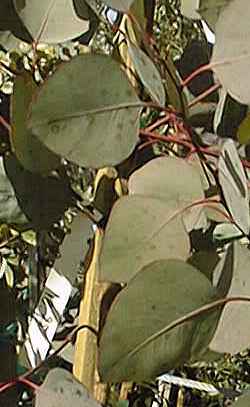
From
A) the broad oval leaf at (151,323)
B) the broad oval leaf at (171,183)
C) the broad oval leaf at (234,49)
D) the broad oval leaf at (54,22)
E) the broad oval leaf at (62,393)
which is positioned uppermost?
the broad oval leaf at (54,22)

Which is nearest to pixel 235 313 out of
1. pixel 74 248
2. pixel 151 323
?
pixel 151 323

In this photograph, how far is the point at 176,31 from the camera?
199 centimetres

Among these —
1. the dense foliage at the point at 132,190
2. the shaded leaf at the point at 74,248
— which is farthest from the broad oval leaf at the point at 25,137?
the shaded leaf at the point at 74,248

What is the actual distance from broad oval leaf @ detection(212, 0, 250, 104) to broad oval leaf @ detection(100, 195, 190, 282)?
0.07m

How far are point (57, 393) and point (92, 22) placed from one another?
0.21m

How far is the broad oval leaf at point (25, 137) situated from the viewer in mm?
472

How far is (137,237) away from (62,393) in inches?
3.4

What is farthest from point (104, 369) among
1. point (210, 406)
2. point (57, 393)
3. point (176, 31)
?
point (210, 406)

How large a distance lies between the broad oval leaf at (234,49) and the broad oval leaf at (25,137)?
0.09 meters

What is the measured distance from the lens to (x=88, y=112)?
1.47ft

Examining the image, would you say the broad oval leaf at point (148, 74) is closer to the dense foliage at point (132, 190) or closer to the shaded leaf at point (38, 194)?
the dense foliage at point (132, 190)

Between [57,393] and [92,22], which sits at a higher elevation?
[92,22]

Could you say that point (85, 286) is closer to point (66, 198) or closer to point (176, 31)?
point (66, 198)

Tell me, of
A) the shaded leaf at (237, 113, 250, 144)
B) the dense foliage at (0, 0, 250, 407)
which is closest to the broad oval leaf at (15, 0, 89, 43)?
the dense foliage at (0, 0, 250, 407)
